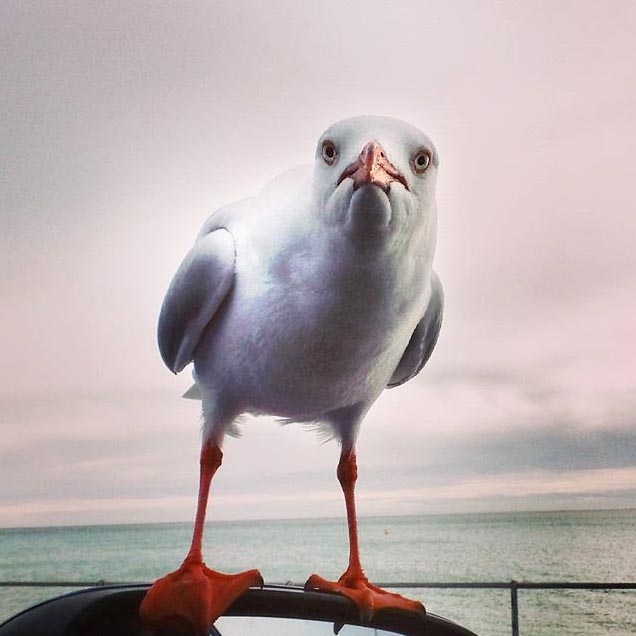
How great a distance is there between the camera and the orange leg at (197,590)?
766 mm

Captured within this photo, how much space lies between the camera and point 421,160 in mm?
1143

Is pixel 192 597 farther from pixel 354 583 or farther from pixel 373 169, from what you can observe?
pixel 373 169

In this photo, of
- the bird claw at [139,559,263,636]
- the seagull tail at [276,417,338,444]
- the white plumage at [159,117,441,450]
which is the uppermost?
the white plumage at [159,117,441,450]

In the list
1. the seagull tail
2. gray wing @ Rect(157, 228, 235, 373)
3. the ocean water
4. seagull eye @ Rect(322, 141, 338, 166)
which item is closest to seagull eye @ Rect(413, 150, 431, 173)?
seagull eye @ Rect(322, 141, 338, 166)

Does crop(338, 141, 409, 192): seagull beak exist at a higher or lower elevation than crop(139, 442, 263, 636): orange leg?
higher

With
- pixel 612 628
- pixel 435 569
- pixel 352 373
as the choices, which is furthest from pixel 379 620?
pixel 435 569

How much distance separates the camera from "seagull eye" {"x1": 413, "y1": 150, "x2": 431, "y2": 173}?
44.6 inches

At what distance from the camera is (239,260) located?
137 centimetres

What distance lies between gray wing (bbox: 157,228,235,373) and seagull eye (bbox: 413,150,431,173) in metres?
0.40

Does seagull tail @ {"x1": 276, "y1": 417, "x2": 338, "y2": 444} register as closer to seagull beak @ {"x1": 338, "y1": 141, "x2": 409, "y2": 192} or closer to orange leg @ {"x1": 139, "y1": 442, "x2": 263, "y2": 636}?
orange leg @ {"x1": 139, "y1": 442, "x2": 263, "y2": 636}

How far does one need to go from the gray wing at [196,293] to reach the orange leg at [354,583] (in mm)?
381

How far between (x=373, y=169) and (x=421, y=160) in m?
0.14

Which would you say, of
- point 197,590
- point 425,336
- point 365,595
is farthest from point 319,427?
point 197,590

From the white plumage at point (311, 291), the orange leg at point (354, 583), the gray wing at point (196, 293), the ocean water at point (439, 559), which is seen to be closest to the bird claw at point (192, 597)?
the orange leg at point (354, 583)
